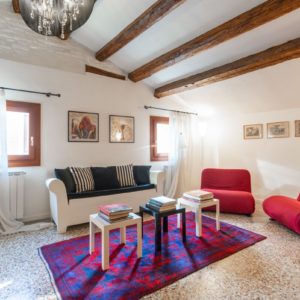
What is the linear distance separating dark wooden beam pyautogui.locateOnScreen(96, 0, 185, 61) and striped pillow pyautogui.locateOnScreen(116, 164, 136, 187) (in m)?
2.05

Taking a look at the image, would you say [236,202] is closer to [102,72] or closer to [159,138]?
[159,138]

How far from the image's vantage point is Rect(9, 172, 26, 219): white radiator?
333cm

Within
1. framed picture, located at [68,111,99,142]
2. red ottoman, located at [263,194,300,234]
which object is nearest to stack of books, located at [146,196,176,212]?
red ottoman, located at [263,194,300,234]

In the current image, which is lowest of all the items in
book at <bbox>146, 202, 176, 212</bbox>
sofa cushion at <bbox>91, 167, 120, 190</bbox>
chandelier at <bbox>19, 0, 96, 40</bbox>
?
book at <bbox>146, 202, 176, 212</bbox>

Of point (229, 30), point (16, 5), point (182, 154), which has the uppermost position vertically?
point (16, 5)

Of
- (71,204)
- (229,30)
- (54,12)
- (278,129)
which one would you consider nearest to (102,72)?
(54,12)

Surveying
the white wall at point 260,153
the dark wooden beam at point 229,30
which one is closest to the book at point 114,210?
the dark wooden beam at point 229,30

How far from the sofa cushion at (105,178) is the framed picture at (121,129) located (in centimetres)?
75

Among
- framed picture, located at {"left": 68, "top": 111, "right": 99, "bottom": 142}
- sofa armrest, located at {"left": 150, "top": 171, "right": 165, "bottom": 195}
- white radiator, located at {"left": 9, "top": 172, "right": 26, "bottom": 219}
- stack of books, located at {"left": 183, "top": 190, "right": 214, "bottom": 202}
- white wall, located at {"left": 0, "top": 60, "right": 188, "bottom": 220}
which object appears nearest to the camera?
stack of books, located at {"left": 183, "top": 190, "right": 214, "bottom": 202}

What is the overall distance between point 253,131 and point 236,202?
6.39ft

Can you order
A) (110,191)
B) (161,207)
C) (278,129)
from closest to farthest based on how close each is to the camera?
(161,207)
(110,191)
(278,129)

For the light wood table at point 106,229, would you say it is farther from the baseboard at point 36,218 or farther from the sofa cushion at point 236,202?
the sofa cushion at point 236,202

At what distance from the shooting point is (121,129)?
14.9 ft

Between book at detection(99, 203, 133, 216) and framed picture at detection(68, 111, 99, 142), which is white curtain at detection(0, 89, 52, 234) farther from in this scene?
book at detection(99, 203, 133, 216)
